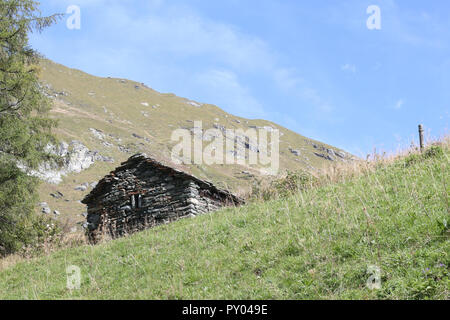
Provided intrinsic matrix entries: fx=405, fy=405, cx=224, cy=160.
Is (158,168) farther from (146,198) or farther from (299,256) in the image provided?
(299,256)

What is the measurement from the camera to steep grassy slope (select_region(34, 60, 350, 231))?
8719 cm

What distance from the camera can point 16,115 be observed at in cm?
1764

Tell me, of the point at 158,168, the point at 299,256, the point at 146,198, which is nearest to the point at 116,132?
the point at 158,168

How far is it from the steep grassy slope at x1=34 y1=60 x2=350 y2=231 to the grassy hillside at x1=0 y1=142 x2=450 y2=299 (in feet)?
175

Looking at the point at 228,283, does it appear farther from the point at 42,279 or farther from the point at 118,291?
the point at 42,279

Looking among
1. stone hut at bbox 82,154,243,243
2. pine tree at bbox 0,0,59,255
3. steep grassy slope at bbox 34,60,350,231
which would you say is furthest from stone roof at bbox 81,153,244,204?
steep grassy slope at bbox 34,60,350,231

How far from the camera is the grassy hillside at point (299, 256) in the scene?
6.48 metres

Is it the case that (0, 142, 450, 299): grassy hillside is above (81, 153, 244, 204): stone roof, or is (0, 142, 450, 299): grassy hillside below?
below

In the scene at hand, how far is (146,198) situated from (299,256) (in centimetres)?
1379

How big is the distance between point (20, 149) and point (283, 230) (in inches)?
506

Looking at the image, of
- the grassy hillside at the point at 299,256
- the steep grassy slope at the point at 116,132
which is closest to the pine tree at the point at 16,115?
the grassy hillside at the point at 299,256

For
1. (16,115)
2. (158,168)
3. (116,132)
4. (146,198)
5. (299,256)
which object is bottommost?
(299,256)

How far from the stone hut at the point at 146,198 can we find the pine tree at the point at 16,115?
3848mm

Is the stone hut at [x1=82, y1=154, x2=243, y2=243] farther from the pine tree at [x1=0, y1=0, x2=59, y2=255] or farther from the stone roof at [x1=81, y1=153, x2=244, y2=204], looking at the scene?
the pine tree at [x1=0, y1=0, x2=59, y2=255]
